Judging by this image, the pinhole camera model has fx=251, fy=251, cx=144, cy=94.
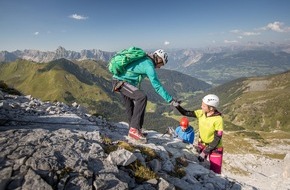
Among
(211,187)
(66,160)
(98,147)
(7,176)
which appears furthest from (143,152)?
(7,176)

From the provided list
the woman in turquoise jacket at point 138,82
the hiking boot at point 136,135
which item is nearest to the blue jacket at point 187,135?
the hiking boot at point 136,135

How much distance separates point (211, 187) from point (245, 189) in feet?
7.49

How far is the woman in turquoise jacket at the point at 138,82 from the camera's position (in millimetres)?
10711

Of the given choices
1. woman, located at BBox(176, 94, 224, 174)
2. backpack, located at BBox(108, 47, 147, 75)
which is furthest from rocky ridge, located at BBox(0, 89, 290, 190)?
backpack, located at BBox(108, 47, 147, 75)

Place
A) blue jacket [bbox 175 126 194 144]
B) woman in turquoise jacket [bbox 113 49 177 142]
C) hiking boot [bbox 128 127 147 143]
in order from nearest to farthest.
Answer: woman in turquoise jacket [bbox 113 49 177 142] → hiking boot [bbox 128 127 147 143] → blue jacket [bbox 175 126 194 144]

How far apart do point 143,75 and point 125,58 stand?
1.24 m

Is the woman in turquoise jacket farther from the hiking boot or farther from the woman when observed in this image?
the woman

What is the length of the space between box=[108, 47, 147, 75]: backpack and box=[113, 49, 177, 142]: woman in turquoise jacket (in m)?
0.28

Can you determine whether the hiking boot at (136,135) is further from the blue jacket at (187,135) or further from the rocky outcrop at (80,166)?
the blue jacket at (187,135)

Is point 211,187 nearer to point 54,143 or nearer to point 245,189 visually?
point 245,189

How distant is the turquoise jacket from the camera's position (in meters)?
10.6

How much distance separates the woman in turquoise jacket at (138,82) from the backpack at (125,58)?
0.28 metres

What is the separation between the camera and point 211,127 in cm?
1209

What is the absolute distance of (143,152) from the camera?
1044cm
